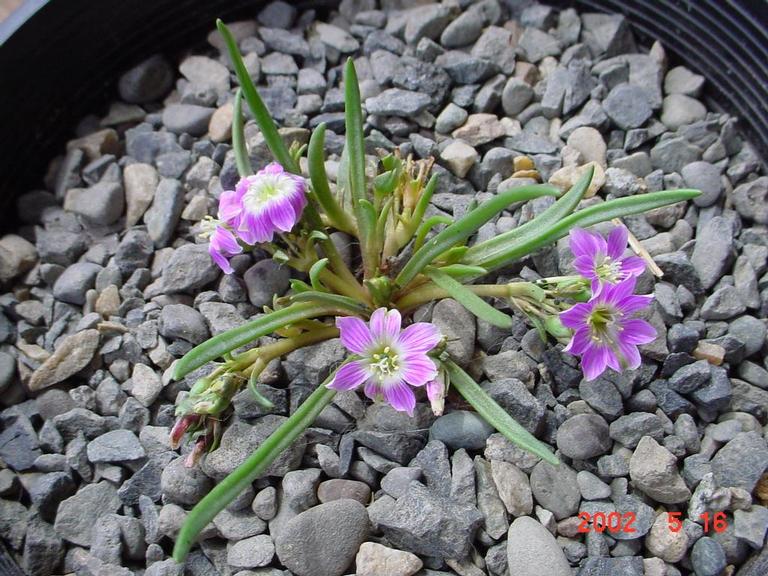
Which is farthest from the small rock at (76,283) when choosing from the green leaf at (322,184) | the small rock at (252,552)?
the small rock at (252,552)

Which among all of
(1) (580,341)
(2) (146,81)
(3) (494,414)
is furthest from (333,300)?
(2) (146,81)

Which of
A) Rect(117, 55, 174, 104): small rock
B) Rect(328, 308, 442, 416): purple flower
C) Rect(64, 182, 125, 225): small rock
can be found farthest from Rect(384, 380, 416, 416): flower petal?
Rect(117, 55, 174, 104): small rock

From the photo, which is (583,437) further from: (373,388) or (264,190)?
(264,190)

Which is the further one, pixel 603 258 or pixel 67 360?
pixel 67 360

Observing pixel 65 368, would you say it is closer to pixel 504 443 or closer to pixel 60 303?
pixel 60 303

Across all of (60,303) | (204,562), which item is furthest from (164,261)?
(204,562)

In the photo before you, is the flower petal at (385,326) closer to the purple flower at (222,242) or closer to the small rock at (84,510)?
the purple flower at (222,242)

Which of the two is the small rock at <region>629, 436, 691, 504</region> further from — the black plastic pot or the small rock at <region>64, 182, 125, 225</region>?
the small rock at <region>64, 182, 125, 225</region>
